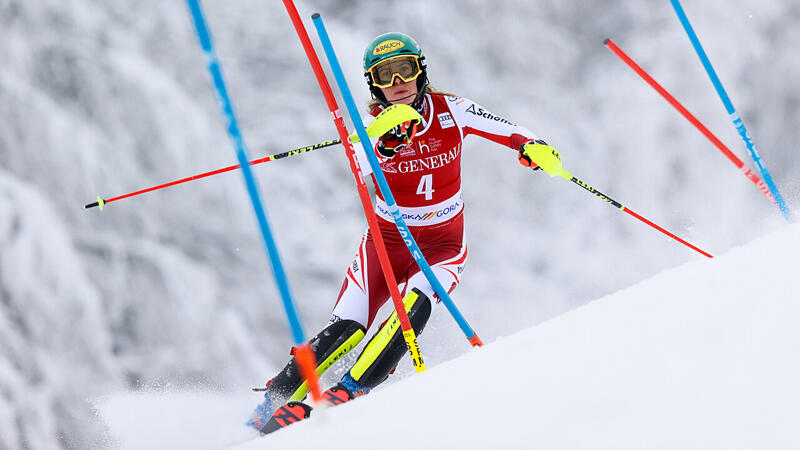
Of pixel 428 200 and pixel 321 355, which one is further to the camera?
pixel 428 200

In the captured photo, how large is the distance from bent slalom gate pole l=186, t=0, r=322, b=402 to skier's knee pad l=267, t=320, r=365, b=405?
1.04 m

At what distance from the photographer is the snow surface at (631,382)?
0.92 meters

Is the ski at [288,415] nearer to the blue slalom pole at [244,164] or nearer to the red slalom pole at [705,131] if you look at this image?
the blue slalom pole at [244,164]

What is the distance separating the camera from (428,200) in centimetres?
265

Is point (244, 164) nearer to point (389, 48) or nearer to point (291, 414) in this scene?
point (291, 414)

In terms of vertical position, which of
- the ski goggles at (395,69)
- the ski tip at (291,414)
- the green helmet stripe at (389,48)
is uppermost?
the green helmet stripe at (389,48)

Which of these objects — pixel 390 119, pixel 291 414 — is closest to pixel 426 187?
pixel 390 119

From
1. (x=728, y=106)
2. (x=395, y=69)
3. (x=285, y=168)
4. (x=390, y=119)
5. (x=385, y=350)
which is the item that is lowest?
(x=385, y=350)

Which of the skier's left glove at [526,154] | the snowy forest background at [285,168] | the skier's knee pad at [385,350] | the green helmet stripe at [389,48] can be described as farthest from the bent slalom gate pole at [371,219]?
the snowy forest background at [285,168]

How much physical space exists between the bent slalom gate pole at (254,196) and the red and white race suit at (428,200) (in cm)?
126

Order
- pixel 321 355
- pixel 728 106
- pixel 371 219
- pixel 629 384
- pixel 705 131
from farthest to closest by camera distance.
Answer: pixel 705 131, pixel 728 106, pixel 321 355, pixel 371 219, pixel 629 384

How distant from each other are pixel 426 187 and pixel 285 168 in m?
3.50

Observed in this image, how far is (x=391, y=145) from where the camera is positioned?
8.13 feet

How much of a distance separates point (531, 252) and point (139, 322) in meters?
3.54
